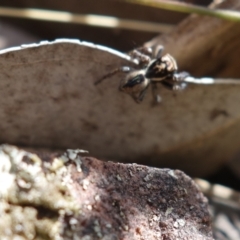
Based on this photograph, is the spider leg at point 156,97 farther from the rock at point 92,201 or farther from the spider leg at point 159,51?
the rock at point 92,201

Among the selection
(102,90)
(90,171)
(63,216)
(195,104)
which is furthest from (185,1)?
(63,216)

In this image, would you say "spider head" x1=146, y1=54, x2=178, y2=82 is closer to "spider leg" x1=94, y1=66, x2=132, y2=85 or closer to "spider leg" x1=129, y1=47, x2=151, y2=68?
"spider leg" x1=129, y1=47, x2=151, y2=68

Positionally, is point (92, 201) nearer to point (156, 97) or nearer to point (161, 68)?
point (156, 97)

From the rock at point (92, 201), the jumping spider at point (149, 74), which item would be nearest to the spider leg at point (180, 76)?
the jumping spider at point (149, 74)

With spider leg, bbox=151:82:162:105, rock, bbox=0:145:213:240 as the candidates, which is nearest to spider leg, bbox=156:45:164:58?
spider leg, bbox=151:82:162:105

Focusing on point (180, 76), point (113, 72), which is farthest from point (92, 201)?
point (180, 76)

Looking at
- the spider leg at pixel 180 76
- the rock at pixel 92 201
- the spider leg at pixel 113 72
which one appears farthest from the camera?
the spider leg at pixel 180 76

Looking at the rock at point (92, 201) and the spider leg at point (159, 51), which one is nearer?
the rock at point (92, 201)
